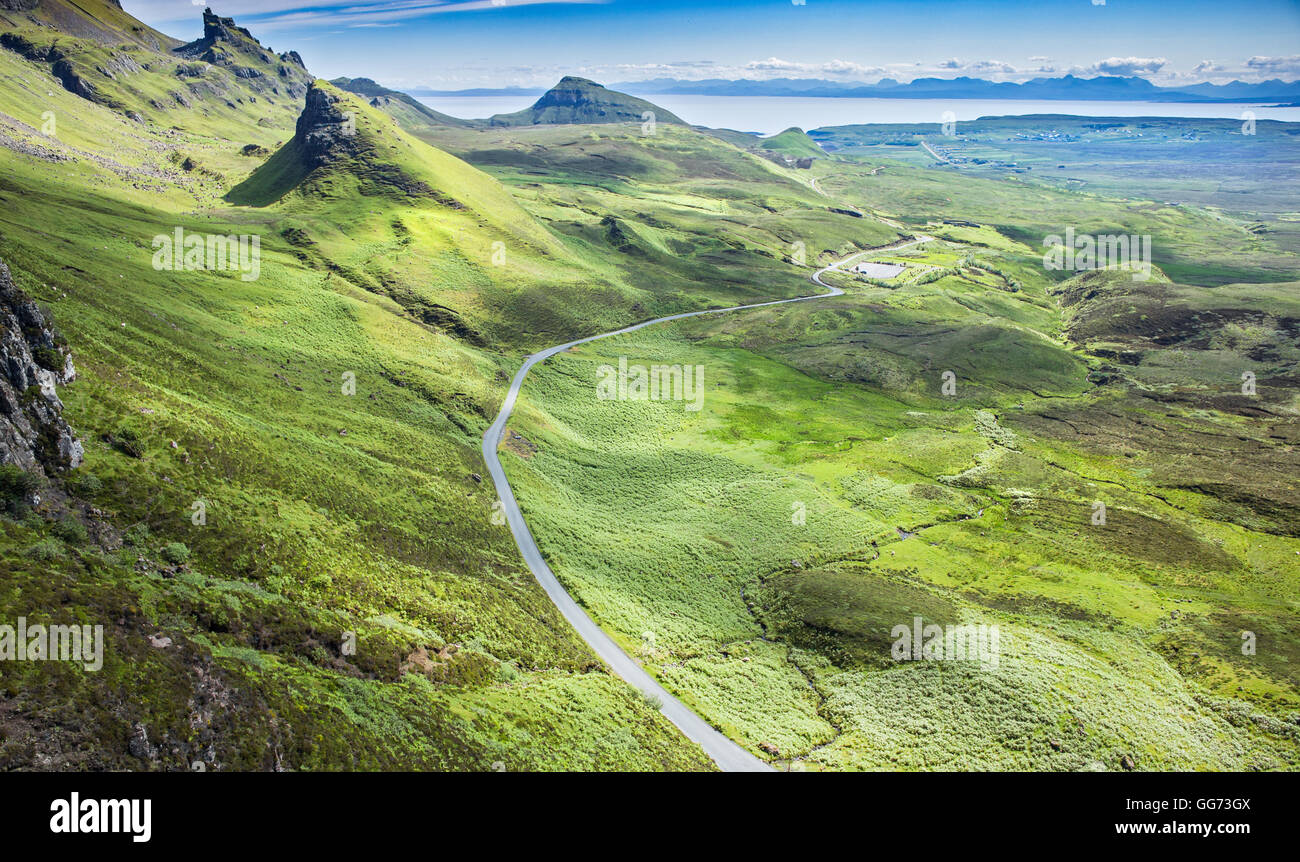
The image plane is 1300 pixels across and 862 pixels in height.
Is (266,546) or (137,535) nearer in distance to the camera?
(137,535)

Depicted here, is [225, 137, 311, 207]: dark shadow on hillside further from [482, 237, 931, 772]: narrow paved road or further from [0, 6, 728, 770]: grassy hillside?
[482, 237, 931, 772]: narrow paved road

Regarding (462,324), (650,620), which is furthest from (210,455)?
(462,324)

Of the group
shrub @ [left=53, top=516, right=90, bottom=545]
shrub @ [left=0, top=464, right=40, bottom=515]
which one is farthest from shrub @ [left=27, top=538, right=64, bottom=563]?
shrub @ [left=0, top=464, right=40, bottom=515]

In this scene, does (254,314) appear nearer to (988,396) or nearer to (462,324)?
(462,324)

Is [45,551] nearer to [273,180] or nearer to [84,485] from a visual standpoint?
[84,485]

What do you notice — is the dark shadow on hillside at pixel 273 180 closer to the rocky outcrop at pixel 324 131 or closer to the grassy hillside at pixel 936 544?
the rocky outcrop at pixel 324 131

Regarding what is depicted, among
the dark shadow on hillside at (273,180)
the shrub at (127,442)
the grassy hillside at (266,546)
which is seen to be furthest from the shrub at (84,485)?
the dark shadow on hillside at (273,180)

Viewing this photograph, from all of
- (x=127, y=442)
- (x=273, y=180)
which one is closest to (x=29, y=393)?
(x=127, y=442)

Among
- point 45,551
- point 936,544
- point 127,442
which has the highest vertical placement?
point 127,442
